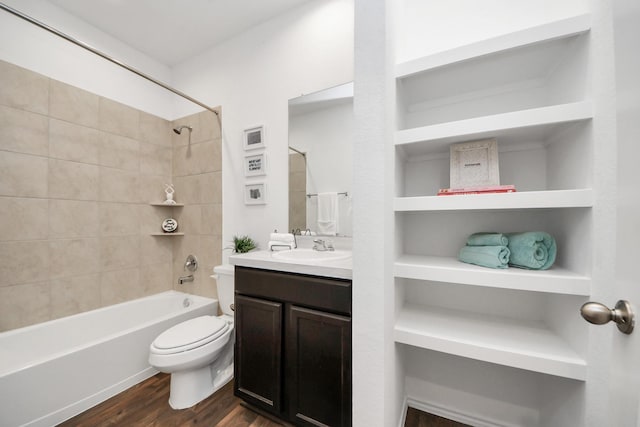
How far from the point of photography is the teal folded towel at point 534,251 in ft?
3.19

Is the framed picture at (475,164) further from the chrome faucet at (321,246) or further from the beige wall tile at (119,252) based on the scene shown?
the beige wall tile at (119,252)

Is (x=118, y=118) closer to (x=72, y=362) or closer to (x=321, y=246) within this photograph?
(x=72, y=362)

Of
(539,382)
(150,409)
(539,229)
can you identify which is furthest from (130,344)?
(539,229)

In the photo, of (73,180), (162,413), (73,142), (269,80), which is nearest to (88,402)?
(162,413)

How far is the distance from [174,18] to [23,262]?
214cm

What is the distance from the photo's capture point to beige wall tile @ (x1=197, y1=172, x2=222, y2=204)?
7.18ft

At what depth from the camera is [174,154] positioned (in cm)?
250

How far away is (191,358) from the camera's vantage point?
1.39 m

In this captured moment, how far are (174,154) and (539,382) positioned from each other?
10.7 feet

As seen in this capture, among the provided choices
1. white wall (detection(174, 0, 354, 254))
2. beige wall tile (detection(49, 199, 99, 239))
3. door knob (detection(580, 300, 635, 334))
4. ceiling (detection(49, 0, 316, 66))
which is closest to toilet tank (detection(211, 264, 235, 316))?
white wall (detection(174, 0, 354, 254))

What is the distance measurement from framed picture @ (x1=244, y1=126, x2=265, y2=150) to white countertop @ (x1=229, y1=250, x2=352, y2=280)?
100 centimetres

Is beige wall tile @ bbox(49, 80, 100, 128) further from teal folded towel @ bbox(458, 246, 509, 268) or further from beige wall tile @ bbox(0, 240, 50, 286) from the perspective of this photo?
teal folded towel @ bbox(458, 246, 509, 268)

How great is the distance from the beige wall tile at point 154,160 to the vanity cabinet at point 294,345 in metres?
1.72

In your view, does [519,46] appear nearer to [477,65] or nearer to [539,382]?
[477,65]
